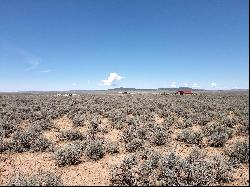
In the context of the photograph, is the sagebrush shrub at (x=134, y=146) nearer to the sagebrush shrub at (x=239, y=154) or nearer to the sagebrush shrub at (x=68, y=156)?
the sagebrush shrub at (x=68, y=156)

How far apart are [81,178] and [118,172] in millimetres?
1343

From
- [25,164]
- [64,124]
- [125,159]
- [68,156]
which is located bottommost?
[25,164]

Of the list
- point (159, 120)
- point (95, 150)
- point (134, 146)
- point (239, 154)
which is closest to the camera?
point (239, 154)

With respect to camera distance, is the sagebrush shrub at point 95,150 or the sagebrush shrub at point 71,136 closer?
the sagebrush shrub at point 95,150

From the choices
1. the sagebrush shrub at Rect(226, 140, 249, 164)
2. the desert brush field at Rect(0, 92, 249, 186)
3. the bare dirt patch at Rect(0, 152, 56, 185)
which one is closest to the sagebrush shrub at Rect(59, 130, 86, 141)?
the desert brush field at Rect(0, 92, 249, 186)

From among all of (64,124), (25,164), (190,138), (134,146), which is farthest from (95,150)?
(64,124)

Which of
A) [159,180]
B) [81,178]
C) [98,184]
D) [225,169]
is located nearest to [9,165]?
[81,178]

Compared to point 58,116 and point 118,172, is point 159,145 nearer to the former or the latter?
point 118,172

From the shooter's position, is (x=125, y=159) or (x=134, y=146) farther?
(x=134, y=146)

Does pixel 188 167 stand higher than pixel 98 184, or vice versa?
pixel 188 167

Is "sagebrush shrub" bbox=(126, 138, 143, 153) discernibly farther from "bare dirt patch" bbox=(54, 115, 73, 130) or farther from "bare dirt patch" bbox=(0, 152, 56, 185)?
"bare dirt patch" bbox=(54, 115, 73, 130)

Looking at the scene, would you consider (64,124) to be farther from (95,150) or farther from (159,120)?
(95,150)

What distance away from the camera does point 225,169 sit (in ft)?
31.2

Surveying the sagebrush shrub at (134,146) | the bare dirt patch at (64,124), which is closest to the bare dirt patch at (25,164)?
the sagebrush shrub at (134,146)
